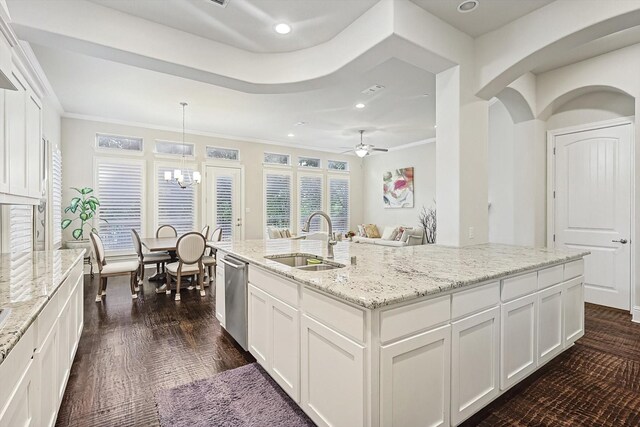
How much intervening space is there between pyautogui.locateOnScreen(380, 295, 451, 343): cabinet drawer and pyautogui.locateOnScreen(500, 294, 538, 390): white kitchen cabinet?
2.12ft

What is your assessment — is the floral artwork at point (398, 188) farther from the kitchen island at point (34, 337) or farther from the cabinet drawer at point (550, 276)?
the kitchen island at point (34, 337)

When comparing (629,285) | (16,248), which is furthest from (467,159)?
(16,248)

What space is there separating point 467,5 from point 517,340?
2.71 metres

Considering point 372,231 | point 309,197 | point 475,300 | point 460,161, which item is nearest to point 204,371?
point 475,300

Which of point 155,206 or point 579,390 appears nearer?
point 579,390

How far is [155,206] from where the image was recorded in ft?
22.2

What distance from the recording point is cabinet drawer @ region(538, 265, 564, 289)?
2340mm

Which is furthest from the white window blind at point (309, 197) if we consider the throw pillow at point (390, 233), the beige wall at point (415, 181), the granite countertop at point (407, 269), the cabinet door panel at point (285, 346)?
the cabinet door panel at point (285, 346)

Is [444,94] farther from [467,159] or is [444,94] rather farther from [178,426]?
[178,426]

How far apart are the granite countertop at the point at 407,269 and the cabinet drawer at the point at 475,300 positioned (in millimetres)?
67

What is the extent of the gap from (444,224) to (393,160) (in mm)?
6163

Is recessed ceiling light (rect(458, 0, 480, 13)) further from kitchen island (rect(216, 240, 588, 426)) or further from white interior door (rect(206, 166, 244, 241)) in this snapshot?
→ white interior door (rect(206, 166, 244, 241))

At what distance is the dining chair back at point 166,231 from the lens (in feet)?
20.8

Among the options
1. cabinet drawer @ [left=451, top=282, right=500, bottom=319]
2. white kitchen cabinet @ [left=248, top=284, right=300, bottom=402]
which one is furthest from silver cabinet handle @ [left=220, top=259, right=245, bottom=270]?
cabinet drawer @ [left=451, top=282, right=500, bottom=319]
